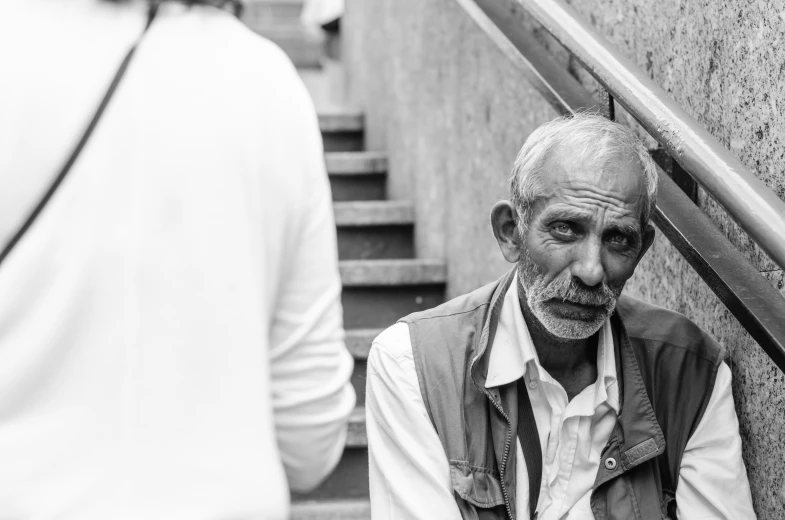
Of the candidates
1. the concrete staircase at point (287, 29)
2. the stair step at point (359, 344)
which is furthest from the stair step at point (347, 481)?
the concrete staircase at point (287, 29)

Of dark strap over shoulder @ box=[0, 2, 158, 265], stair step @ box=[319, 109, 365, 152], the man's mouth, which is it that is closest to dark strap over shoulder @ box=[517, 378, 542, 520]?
the man's mouth

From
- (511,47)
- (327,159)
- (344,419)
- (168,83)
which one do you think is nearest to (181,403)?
(344,419)

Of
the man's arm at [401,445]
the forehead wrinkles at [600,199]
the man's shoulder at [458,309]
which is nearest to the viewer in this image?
the man's arm at [401,445]

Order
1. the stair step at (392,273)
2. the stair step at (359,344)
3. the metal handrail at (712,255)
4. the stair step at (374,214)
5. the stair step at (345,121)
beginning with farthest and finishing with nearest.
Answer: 1. the stair step at (345,121)
2. the stair step at (374,214)
3. the stair step at (392,273)
4. the stair step at (359,344)
5. the metal handrail at (712,255)

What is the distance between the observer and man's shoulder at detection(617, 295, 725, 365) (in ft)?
7.91

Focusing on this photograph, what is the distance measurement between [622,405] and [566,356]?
17cm

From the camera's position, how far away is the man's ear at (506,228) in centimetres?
251

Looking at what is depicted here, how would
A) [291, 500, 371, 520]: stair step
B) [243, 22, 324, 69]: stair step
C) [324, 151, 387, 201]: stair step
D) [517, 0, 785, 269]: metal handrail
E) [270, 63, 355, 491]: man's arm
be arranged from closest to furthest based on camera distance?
[270, 63, 355, 491]: man's arm, [517, 0, 785, 269]: metal handrail, [291, 500, 371, 520]: stair step, [324, 151, 387, 201]: stair step, [243, 22, 324, 69]: stair step

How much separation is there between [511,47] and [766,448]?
1.75m

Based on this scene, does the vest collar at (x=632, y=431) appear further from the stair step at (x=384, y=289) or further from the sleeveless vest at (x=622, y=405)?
the stair step at (x=384, y=289)

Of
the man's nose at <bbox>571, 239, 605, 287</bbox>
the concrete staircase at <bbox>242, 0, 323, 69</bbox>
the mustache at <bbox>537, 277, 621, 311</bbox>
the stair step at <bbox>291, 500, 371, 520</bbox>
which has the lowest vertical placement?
the stair step at <bbox>291, 500, 371, 520</bbox>

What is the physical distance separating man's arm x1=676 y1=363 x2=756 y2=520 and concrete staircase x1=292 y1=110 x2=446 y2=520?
1.72 meters

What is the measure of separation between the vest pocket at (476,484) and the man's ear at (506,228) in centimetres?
52

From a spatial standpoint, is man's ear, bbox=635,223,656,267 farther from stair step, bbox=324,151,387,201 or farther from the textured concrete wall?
stair step, bbox=324,151,387,201
